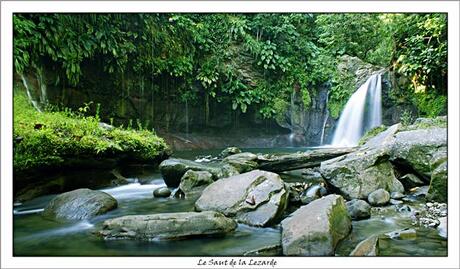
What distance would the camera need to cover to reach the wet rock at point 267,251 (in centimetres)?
265

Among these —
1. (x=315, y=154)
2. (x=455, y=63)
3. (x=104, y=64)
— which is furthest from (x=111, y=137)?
(x=455, y=63)

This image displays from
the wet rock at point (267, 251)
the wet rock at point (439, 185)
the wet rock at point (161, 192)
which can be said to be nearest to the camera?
the wet rock at point (267, 251)

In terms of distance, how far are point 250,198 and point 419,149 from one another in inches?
93.0

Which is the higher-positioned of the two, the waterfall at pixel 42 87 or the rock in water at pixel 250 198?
the waterfall at pixel 42 87

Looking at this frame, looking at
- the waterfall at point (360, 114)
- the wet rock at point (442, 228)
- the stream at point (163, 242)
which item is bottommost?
the stream at point (163, 242)

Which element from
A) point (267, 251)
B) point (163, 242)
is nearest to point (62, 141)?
point (163, 242)

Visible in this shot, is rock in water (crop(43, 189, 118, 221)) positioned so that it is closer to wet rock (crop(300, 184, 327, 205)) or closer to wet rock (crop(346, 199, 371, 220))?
wet rock (crop(300, 184, 327, 205))

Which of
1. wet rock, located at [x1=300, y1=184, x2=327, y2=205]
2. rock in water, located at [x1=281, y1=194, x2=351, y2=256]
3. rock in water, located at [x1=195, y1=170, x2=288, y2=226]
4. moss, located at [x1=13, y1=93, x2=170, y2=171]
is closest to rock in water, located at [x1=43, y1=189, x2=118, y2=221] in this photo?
moss, located at [x1=13, y1=93, x2=170, y2=171]

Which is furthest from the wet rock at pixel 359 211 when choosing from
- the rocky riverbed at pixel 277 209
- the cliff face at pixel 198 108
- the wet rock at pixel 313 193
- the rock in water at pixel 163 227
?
the cliff face at pixel 198 108

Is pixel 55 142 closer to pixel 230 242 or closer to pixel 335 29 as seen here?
pixel 230 242

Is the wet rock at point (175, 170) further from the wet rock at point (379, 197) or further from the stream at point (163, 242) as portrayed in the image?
the wet rock at point (379, 197)

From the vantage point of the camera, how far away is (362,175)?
13.7ft

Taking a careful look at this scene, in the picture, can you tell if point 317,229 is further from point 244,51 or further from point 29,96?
Answer: point 244,51

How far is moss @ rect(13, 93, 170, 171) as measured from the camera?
3518 mm
